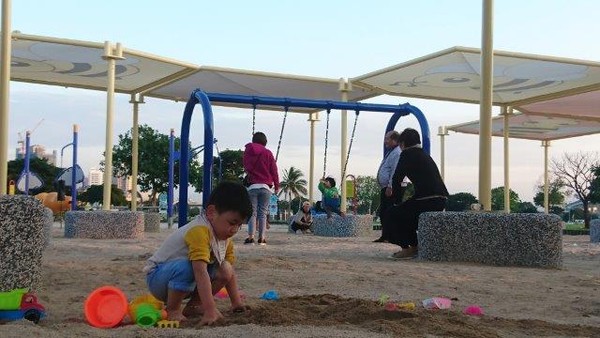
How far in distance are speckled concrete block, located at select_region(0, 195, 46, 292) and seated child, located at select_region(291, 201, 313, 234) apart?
1311cm

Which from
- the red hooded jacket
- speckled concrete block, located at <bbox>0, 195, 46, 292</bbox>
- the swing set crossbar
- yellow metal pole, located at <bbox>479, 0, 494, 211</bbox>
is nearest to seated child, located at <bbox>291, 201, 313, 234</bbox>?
the swing set crossbar

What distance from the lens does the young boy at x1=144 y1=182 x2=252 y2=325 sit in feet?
11.3

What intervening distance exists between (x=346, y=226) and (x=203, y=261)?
11595 mm

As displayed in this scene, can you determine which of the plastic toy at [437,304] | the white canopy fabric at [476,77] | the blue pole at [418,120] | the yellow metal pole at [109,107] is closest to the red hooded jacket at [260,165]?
the blue pole at [418,120]

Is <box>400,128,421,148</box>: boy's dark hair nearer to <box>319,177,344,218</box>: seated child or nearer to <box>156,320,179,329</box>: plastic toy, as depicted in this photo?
<box>156,320,179,329</box>: plastic toy

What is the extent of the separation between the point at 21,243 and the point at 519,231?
5032 mm

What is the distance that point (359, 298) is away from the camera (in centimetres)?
442

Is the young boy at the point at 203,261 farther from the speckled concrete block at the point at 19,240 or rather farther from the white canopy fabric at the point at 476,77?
the white canopy fabric at the point at 476,77

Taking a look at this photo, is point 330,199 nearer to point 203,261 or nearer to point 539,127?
point 203,261

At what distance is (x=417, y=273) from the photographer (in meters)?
6.11

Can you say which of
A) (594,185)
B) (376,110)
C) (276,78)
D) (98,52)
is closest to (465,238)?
(376,110)

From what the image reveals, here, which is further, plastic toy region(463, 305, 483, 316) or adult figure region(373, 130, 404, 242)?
adult figure region(373, 130, 404, 242)

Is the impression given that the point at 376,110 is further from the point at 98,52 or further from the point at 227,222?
the point at 227,222

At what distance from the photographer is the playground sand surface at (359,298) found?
312cm
